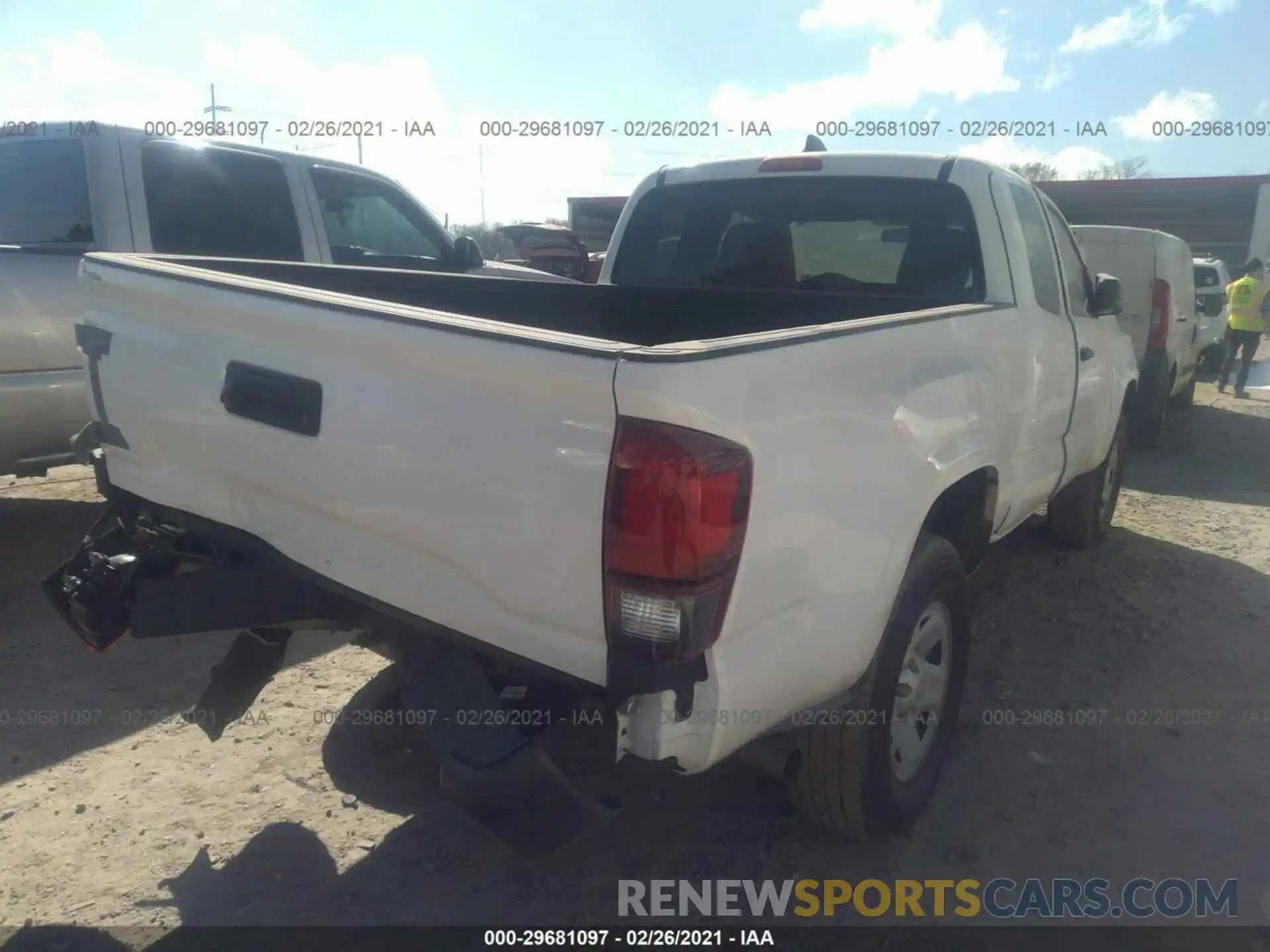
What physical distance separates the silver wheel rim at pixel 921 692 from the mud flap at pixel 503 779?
1175 millimetres

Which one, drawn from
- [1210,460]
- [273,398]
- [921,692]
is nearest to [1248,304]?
[1210,460]

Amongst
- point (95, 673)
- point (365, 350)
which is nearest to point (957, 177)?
point (365, 350)

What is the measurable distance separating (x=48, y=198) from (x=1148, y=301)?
26.4ft

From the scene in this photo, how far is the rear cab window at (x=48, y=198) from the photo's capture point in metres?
4.77

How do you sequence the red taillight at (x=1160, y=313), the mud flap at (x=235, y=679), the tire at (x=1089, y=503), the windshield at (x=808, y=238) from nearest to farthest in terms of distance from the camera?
the mud flap at (x=235, y=679) < the windshield at (x=808, y=238) < the tire at (x=1089, y=503) < the red taillight at (x=1160, y=313)

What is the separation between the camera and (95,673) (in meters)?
3.81

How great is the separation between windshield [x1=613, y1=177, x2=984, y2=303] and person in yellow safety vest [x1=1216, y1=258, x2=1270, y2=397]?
10.1 m

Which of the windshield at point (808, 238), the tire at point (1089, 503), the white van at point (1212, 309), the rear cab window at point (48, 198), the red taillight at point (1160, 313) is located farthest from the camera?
the white van at point (1212, 309)

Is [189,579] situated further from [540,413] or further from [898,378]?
[898,378]

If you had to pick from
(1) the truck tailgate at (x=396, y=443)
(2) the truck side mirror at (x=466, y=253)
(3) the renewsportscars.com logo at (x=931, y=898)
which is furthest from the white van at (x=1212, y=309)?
(1) the truck tailgate at (x=396, y=443)

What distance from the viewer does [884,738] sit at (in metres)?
2.59

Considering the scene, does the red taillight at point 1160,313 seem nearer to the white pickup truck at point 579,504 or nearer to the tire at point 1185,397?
the tire at point 1185,397

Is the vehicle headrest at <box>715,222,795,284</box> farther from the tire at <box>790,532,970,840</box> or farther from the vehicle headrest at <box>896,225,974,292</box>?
the tire at <box>790,532,970,840</box>

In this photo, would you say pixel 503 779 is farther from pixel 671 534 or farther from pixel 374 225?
pixel 374 225
